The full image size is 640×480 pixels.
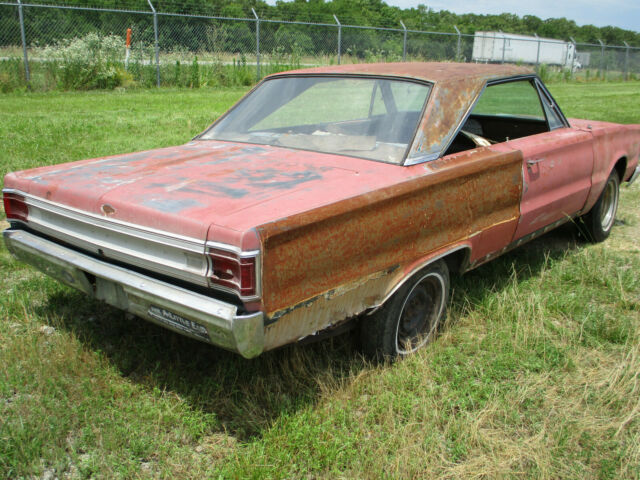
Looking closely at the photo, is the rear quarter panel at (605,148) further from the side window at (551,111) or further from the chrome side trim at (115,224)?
the chrome side trim at (115,224)

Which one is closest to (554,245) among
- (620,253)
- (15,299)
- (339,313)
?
(620,253)

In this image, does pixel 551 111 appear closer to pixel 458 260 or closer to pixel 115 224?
pixel 458 260

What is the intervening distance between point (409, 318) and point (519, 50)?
84.5ft

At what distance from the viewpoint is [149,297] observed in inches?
92.3

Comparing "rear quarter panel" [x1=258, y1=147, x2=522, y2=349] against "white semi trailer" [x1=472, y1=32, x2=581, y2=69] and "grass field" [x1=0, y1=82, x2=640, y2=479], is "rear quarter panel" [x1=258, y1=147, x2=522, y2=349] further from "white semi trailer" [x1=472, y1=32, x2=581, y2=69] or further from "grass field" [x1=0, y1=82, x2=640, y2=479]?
"white semi trailer" [x1=472, y1=32, x2=581, y2=69]

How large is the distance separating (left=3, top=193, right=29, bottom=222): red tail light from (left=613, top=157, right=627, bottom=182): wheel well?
4.33 meters

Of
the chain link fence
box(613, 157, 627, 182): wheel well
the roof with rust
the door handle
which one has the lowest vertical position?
box(613, 157, 627, 182): wheel well

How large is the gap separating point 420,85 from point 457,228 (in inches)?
33.7

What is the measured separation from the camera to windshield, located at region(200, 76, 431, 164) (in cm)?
313

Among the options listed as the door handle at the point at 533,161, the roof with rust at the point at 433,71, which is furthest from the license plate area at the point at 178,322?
the door handle at the point at 533,161

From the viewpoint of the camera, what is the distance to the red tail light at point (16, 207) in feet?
9.46

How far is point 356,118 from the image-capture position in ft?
11.5

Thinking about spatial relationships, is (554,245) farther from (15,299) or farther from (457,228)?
(15,299)

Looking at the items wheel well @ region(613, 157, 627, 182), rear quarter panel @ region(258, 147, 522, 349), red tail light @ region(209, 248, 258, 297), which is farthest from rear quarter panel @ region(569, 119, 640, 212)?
red tail light @ region(209, 248, 258, 297)
